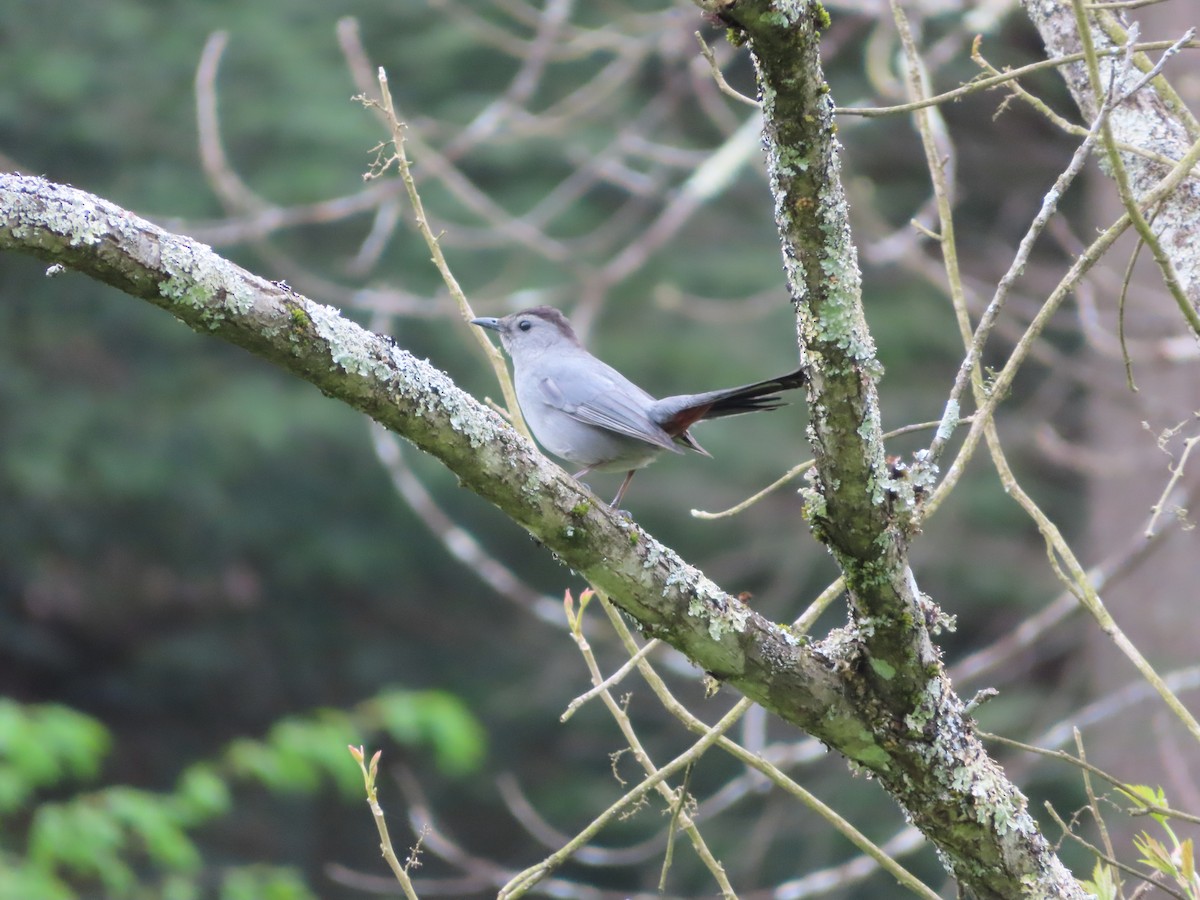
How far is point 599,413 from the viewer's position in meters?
4.24

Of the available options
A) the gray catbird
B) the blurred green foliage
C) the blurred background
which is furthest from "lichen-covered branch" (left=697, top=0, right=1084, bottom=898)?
the blurred background

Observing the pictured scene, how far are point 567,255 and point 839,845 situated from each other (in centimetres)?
629

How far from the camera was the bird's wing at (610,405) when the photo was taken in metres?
4.07

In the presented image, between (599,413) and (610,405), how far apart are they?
45mm

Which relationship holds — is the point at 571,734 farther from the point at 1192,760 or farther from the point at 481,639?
the point at 1192,760

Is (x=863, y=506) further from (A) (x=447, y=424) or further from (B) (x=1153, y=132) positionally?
(B) (x=1153, y=132)

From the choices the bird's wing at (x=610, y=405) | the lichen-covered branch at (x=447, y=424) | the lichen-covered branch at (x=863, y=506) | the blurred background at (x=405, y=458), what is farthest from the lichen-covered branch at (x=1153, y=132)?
the blurred background at (x=405, y=458)

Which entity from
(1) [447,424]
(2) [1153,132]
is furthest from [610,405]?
(1) [447,424]

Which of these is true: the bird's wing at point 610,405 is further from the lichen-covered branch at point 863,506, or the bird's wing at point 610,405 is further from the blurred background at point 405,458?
the blurred background at point 405,458

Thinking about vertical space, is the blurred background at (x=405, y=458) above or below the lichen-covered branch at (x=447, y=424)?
above

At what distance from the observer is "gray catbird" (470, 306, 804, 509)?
13.2ft

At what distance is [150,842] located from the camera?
20.1ft

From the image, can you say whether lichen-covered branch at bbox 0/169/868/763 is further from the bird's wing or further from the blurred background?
the blurred background

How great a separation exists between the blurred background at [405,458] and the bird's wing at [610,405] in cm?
537
